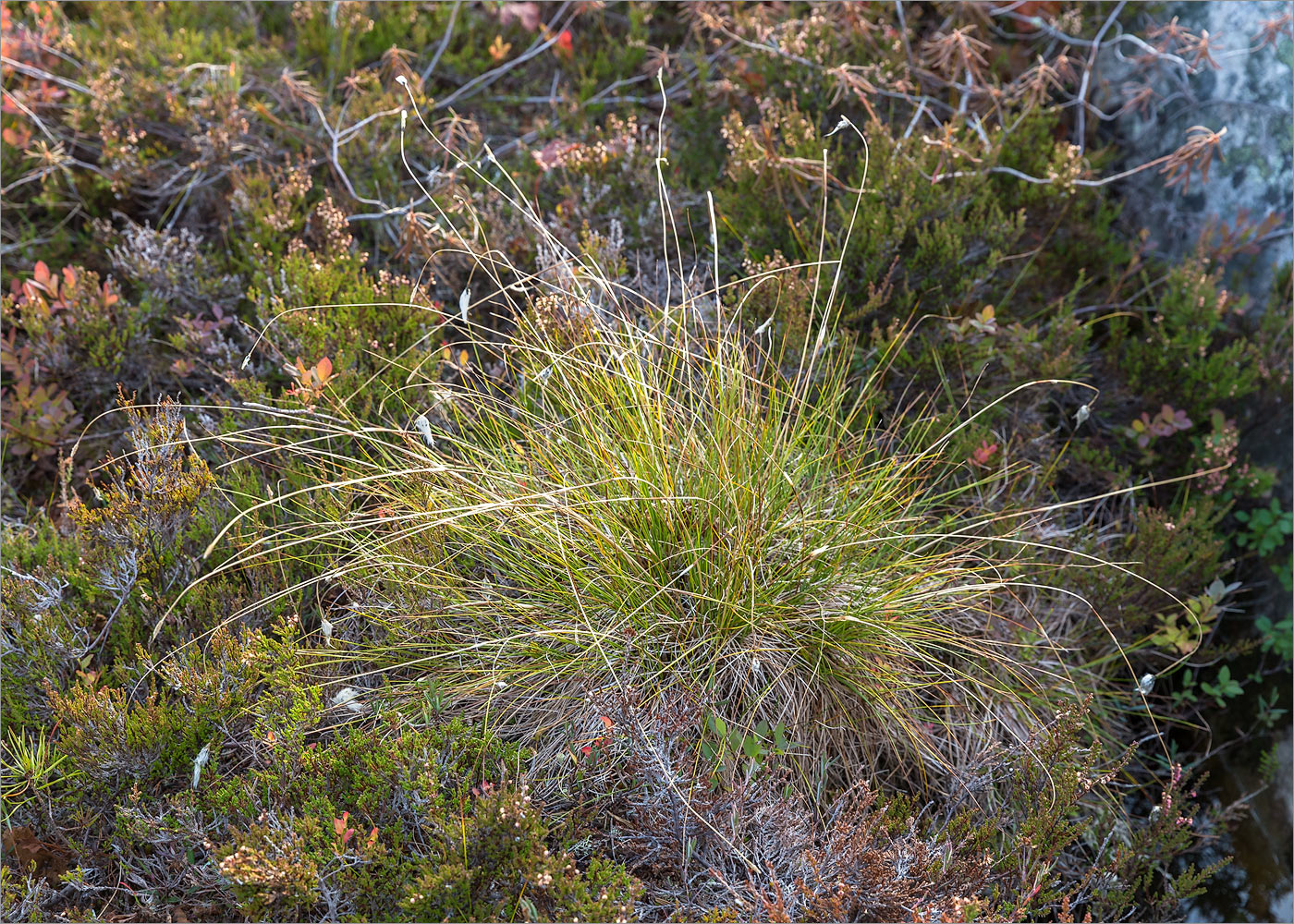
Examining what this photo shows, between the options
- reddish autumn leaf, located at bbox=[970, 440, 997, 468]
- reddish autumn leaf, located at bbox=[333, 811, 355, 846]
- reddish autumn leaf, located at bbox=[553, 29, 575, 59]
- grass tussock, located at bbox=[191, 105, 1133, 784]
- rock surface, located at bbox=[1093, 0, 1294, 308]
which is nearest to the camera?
reddish autumn leaf, located at bbox=[333, 811, 355, 846]

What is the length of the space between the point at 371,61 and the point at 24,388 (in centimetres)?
229

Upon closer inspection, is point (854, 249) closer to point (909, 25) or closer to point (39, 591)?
point (909, 25)

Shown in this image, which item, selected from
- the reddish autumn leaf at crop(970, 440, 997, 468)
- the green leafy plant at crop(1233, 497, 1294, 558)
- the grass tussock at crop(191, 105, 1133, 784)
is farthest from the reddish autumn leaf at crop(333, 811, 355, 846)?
the green leafy plant at crop(1233, 497, 1294, 558)

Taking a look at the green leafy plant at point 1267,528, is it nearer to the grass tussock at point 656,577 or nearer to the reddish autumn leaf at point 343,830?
the grass tussock at point 656,577

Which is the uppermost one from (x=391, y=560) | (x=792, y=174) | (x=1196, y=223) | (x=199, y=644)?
(x=792, y=174)

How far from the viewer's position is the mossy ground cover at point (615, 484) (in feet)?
7.21

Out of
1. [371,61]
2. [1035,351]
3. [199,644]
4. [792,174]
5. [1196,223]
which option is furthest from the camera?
[371,61]

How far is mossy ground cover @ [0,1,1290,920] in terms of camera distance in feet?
7.21

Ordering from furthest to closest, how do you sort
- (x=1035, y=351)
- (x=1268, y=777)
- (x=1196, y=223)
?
(x=1196, y=223) < (x=1035, y=351) < (x=1268, y=777)

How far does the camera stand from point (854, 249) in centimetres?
338

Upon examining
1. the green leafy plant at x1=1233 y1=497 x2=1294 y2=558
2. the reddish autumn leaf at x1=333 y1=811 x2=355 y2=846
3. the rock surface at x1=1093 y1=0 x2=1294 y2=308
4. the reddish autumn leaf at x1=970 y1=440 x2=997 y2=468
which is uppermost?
the rock surface at x1=1093 y1=0 x2=1294 y2=308

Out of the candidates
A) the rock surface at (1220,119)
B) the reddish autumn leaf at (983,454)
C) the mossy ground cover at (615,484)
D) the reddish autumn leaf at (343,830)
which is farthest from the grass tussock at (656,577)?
the rock surface at (1220,119)

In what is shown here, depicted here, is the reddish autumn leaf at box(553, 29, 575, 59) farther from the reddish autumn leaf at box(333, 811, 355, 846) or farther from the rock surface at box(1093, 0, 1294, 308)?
the reddish autumn leaf at box(333, 811, 355, 846)

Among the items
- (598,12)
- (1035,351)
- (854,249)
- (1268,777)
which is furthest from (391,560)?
(598,12)
